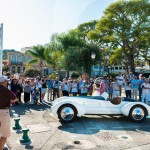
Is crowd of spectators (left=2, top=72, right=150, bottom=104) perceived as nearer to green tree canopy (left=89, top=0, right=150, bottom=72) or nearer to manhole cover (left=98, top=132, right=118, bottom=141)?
manhole cover (left=98, top=132, right=118, bottom=141)

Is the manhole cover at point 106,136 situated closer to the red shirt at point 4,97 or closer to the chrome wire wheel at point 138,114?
the chrome wire wheel at point 138,114

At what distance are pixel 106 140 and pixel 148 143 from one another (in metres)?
1.08

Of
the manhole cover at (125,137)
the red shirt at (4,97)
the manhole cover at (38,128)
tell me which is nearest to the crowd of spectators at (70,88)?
the manhole cover at (38,128)

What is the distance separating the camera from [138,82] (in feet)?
43.4

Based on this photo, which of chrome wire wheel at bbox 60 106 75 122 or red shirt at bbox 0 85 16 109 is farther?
chrome wire wheel at bbox 60 106 75 122

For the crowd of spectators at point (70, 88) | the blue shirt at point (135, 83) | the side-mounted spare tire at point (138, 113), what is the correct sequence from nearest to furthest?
1. the side-mounted spare tire at point (138, 113)
2. the crowd of spectators at point (70, 88)
3. the blue shirt at point (135, 83)

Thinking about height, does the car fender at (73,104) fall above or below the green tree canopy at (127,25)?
below

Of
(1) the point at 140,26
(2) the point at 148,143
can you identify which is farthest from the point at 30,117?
(1) the point at 140,26

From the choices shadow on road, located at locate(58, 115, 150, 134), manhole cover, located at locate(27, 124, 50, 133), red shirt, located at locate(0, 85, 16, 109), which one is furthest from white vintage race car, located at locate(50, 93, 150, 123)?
red shirt, located at locate(0, 85, 16, 109)

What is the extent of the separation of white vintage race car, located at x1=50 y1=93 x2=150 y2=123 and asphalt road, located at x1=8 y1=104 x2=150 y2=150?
11.9 inches

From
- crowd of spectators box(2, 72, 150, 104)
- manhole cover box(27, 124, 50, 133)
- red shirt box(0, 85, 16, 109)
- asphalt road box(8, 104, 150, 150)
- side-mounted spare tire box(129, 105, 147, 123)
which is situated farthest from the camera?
crowd of spectators box(2, 72, 150, 104)

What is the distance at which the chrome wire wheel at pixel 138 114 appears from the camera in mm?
8445

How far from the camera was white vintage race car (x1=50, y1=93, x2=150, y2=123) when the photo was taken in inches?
322

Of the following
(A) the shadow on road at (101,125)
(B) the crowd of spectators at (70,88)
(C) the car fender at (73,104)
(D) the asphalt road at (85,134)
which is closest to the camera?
(D) the asphalt road at (85,134)
